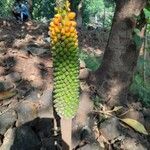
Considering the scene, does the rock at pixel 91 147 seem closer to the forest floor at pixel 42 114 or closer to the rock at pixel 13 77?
the forest floor at pixel 42 114

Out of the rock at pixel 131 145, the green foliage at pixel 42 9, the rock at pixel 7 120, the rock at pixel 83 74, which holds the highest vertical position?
the rock at pixel 83 74

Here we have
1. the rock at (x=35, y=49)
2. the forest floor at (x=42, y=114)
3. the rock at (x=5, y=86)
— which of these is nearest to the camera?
the forest floor at (x=42, y=114)

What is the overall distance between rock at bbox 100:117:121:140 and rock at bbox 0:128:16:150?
3.71ft

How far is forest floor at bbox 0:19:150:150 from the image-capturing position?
4.90 meters

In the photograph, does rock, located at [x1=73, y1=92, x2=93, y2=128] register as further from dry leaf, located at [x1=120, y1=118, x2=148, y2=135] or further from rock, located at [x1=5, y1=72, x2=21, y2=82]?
rock, located at [x1=5, y1=72, x2=21, y2=82]

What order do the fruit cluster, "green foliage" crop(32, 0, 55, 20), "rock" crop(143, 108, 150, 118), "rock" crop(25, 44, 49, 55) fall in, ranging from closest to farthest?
the fruit cluster, "rock" crop(143, 108, 150, 118), "rock" crop(25, 44, 49, 55), "green foliage" crop(32, 0, 55, 20)

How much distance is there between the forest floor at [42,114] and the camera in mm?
4898

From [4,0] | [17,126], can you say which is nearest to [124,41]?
[17,126]

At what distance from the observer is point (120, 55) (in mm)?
5332

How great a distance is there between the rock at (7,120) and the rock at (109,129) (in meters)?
1.13

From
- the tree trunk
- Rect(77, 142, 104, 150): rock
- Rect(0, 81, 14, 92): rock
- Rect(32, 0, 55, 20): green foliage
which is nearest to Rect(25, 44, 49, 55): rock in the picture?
Rect(0, 81, 14, 92): rock

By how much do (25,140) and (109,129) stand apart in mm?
1076

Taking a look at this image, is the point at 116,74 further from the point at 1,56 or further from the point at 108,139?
the point at 1,56

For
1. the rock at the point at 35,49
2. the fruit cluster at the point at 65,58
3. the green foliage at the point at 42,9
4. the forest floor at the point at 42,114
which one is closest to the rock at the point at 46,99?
the forest floor at the point at 42,114
